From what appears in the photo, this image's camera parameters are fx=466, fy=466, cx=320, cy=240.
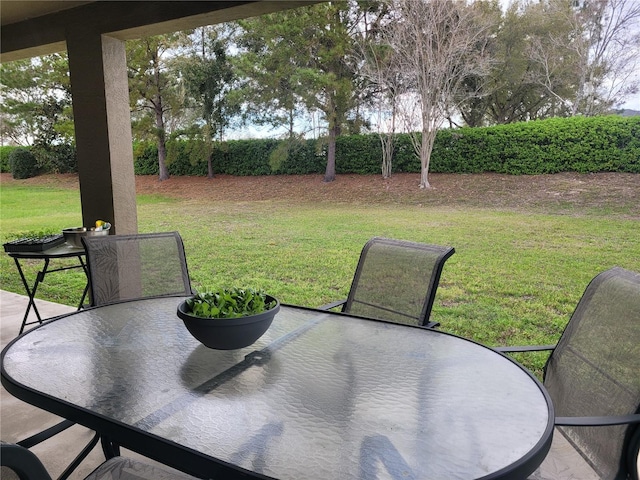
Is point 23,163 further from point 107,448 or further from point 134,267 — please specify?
point 107,448

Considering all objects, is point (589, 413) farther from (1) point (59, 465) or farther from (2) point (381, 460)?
(1) point (59, 465)

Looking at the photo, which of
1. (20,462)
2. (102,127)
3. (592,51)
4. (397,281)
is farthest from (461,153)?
(20,462)

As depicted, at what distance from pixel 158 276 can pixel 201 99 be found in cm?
726

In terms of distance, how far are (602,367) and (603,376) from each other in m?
0.02

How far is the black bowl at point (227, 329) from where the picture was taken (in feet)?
3.86

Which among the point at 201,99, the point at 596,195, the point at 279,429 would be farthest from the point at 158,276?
the point at 201,99

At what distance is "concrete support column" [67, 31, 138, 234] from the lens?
2.74 m

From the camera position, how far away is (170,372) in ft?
3.74

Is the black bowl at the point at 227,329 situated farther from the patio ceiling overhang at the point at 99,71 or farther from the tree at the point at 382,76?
the tree at the point at 382,76

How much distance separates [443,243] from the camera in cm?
540

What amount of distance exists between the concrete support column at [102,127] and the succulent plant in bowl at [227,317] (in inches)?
73.1

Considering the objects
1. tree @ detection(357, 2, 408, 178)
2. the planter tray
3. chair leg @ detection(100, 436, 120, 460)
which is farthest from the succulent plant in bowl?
tree @ detection(357, 2, 408, 178)

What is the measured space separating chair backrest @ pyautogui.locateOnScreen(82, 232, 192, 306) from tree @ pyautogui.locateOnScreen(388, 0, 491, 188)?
506 centimetres

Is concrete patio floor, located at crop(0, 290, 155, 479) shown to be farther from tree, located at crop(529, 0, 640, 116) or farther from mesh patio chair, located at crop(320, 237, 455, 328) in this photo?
tree, located at crop(529, 0, 640, 116)
